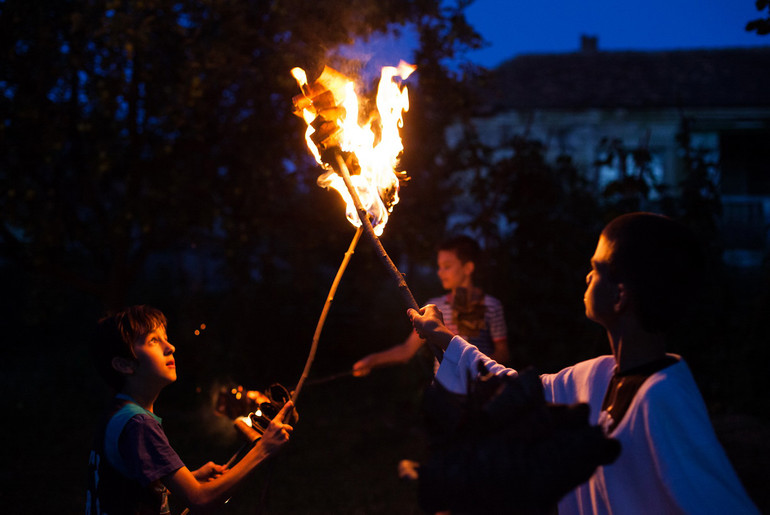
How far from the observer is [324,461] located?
7.05m

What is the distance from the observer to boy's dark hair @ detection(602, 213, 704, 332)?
188 cm

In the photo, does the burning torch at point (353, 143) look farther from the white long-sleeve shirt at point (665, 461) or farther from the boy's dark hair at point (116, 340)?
the white long-sleeve shirt at point (665, 461)

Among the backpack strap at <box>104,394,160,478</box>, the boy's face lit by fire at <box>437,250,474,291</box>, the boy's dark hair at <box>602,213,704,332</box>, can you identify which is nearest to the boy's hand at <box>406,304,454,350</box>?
the boy's dark hair at <box>602,213,704,332</box>

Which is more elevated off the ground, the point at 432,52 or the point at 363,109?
the point at 432,52

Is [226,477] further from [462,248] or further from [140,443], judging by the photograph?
[462,248]

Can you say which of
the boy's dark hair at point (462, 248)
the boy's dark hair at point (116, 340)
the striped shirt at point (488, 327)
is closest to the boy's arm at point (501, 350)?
the striped shirt at point (488, 327)

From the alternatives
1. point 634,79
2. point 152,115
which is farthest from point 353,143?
point 634,79

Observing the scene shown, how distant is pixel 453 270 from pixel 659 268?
127 inches

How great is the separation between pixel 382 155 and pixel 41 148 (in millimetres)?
5012

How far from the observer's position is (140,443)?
2318 millimetres

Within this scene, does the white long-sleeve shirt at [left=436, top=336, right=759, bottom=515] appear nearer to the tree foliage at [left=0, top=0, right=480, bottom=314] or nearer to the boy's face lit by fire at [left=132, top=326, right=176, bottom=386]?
the boy's face lit by fire at [left=132, top=326, right=176, bottom=386]

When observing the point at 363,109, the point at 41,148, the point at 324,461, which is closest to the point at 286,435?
the point at 363,109

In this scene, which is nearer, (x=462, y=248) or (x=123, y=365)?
(x=123, y=365)

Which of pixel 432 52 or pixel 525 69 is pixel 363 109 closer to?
pixel 432 52
